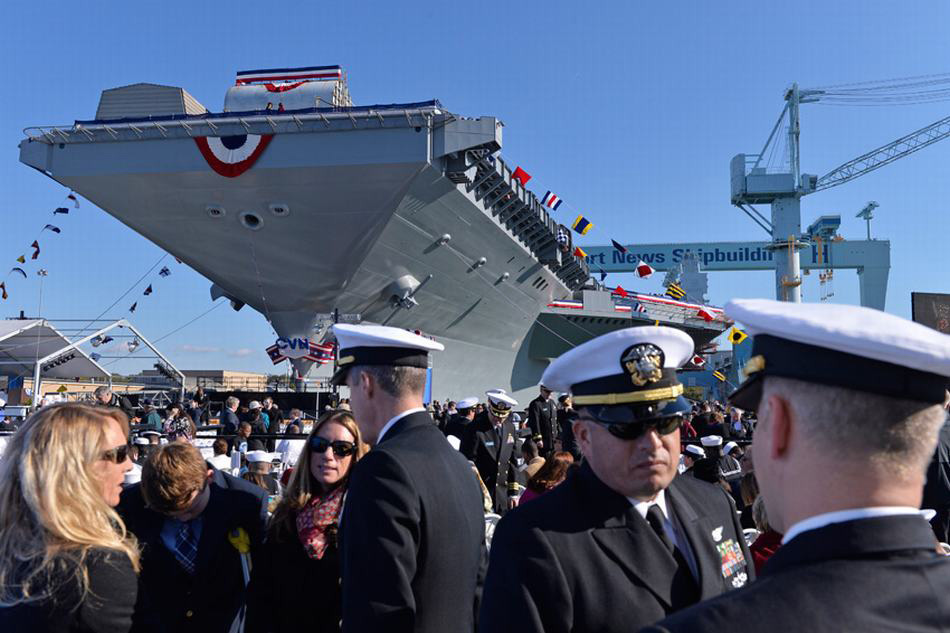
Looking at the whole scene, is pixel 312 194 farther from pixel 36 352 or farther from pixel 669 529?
pixel 669 529

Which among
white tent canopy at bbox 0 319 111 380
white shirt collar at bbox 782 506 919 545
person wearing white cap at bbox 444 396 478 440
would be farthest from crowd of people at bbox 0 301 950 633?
white tent canopy at bbox 0 319 111 380

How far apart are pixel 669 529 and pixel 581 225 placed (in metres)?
24.5

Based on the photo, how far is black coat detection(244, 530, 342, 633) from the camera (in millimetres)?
3016

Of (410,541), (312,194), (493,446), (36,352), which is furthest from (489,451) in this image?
(36,352)

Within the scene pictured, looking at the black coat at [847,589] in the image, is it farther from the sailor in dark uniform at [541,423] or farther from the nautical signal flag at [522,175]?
the nautical signal flag at [522,175]

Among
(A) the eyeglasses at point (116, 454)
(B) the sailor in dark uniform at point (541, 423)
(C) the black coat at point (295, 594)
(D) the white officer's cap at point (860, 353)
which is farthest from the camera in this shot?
(B) the sailor in dark uniform at point (541, 423)

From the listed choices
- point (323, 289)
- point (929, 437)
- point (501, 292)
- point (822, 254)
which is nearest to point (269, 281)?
point (323, 289)

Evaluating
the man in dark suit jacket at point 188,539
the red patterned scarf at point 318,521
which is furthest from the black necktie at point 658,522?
the man in dark suit jacket at point 188,539

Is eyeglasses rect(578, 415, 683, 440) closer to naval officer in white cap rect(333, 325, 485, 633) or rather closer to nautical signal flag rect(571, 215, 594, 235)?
naval officer in white cap rect(333, 325, 485, 633)

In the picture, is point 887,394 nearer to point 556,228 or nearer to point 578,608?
point 578,608

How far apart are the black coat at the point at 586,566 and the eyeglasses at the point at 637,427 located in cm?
15

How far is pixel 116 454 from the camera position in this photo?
247 cm

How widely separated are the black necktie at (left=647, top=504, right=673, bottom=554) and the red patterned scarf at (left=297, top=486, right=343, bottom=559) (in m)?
1.55

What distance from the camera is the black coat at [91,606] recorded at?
201 cm
